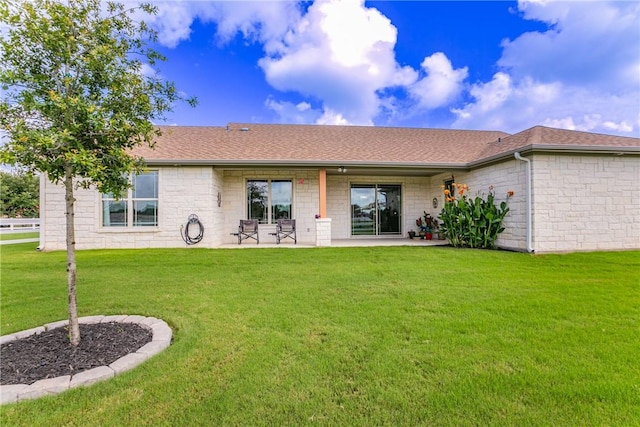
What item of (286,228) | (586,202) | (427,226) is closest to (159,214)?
(286,228)

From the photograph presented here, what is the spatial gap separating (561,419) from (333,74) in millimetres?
13158

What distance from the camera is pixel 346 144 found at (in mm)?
11594

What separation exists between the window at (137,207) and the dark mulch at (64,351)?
636 centimetres

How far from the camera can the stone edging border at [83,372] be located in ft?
6.68

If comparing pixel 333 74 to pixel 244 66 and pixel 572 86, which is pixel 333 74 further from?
pixel 572 86

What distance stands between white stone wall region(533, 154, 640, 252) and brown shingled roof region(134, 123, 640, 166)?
520 mm

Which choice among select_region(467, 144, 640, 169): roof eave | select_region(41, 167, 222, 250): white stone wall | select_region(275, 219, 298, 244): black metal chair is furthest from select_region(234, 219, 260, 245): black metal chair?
select_region(467, 144, 640, 169): roof eave

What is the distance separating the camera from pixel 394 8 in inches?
414

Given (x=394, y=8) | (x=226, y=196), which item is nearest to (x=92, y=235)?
(x=226, y=196)

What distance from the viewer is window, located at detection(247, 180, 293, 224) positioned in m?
10.8

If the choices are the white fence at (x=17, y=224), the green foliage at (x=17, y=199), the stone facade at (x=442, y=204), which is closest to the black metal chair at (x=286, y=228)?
the stone facade at (x=442, y=204)

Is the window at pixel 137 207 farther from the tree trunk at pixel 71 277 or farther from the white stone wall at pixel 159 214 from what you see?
the tree trunk at pixel 71 277

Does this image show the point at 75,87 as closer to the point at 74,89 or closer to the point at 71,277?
the point at 74,89

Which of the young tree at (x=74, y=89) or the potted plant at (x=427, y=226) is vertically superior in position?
the young tree at (x=74, y=89)
